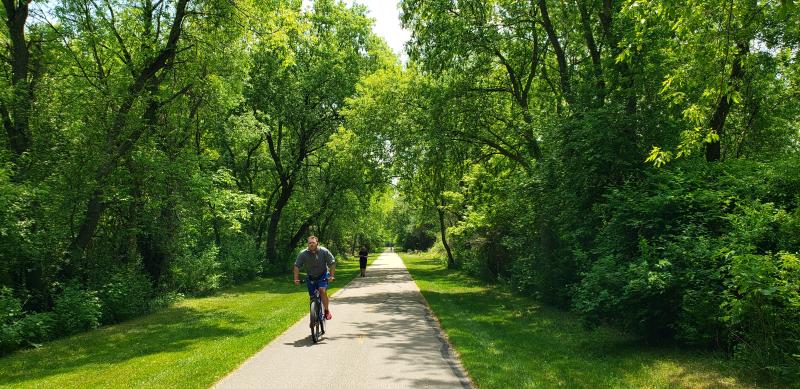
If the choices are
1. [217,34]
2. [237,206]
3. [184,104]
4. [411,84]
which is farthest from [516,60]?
[237,206]

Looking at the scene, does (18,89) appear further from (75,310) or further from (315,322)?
(315,322)

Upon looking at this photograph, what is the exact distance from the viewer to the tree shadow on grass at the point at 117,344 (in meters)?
8.04

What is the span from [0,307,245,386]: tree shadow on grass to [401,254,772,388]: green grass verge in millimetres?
5490

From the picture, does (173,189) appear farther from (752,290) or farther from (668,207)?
(752,290)

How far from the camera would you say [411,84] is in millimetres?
19750

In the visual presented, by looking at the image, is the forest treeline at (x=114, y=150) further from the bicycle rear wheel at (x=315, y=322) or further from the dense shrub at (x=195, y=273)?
the bicycle rear wheel at (x=315, y=322)

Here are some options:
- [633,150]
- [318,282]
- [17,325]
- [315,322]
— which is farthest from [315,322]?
[633,150]

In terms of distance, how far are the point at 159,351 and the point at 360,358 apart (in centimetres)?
418

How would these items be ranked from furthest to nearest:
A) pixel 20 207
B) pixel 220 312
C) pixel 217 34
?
pixel 217 34
pixel 220 312
pixel 20 207

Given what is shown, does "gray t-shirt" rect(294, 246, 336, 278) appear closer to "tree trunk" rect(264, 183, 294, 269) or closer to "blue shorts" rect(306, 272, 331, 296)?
"blue shorts" rect(306, 272, 331, 296)

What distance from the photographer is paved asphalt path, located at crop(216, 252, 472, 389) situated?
6.29m

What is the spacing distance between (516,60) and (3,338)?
689 inches

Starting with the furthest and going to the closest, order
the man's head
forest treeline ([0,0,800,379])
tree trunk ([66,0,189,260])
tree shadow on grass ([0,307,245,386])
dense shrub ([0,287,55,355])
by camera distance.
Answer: tree trunk ([66,0,189,260]) < the man's head < dense shrub ([0,287,55,355]) < tree shadow on grass ([0,307,245,386]) < forest treeline ([0,0,800,379])

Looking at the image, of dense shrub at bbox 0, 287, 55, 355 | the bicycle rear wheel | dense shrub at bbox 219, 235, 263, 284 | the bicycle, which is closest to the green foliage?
dense shrub at bbox 0, 287, 55, 355
